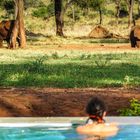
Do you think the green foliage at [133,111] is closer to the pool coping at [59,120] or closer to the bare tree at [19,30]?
the pool coping at [59,120]

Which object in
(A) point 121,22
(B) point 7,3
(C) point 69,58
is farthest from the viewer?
(A) point 121,22

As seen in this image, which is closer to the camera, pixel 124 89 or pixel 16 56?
pixel 124 89

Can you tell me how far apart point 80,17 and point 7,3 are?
11285 mm

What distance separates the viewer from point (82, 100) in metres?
11.4

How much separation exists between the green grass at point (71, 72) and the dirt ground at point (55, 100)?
1.05 m

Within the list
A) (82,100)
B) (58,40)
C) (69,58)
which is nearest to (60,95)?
(82,100)

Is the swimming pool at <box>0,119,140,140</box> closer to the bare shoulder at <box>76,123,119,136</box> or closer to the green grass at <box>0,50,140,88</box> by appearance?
the bare shoulder at <box>76,123,119,136</box>

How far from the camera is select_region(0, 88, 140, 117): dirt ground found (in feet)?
34.5

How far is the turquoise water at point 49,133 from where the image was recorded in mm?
7890

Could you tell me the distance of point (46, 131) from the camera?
8.01 m

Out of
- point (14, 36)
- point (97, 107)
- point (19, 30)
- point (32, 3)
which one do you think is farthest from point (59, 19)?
point (97, 107)

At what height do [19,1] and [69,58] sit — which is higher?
[19,1]

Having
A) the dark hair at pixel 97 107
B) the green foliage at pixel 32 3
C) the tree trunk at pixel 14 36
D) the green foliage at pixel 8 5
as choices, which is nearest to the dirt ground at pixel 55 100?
the dark hair at pixel 97 107

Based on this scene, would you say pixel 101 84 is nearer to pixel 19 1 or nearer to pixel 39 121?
pixel 39 121
